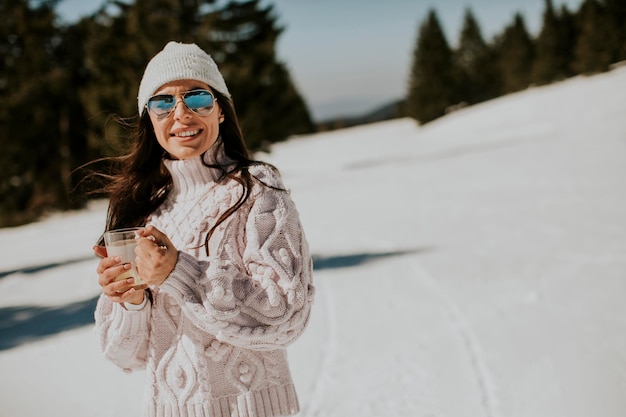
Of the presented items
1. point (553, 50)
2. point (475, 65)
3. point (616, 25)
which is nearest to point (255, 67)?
point (616, 25)

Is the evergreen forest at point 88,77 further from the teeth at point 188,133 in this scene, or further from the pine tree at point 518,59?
the pine tree at point 518,59

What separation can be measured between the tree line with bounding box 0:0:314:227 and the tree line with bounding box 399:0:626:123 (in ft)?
79.9

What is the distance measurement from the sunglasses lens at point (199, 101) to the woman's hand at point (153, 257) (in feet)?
1.68

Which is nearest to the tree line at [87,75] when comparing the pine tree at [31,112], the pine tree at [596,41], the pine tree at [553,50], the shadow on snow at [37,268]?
the pine tree at [31,112]

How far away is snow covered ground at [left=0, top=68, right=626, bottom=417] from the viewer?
158 inches

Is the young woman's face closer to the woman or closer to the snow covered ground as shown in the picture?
the woman

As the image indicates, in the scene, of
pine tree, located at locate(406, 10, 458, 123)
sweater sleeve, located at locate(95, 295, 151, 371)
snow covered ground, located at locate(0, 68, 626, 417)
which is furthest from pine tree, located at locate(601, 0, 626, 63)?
sweater sleeve, located at locate(95, 295, 151, 371)

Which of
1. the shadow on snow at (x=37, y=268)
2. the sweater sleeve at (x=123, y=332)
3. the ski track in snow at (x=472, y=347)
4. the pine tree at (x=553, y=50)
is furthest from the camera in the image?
the pine tree at (x=553, y=50)

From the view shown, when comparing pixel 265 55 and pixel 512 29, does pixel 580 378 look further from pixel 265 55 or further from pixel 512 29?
pixel 512 29

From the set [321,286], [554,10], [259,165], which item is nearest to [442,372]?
[321,286]

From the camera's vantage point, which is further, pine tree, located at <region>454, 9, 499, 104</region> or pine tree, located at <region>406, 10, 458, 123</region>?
pine tree, located at <region>454, 9, 499, 104</region>

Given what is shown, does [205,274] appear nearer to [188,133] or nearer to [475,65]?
[188,133]

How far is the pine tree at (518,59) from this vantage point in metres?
45.5

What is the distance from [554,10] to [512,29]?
14.1 feet
